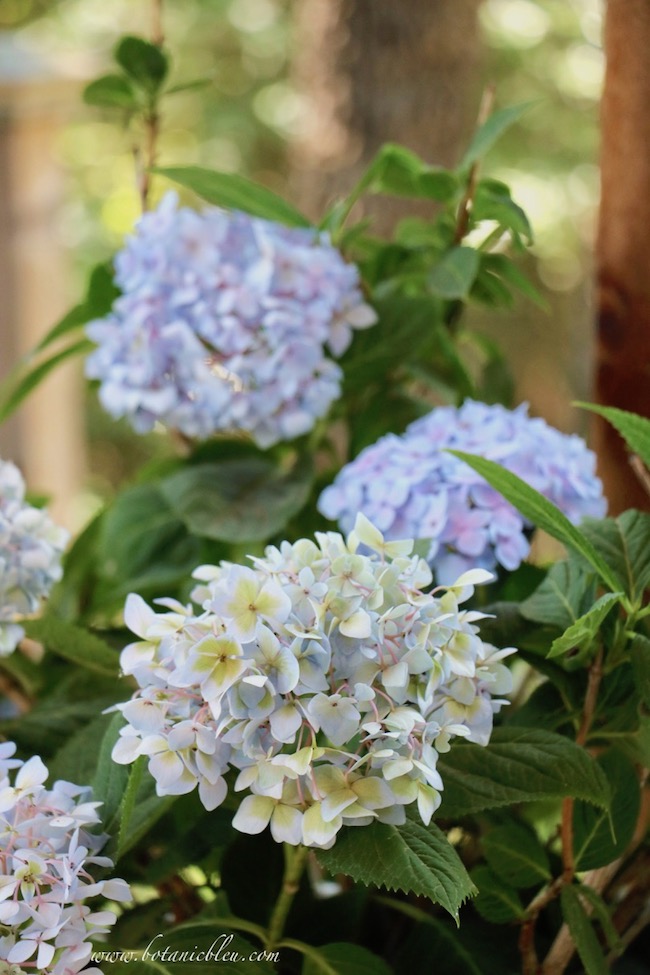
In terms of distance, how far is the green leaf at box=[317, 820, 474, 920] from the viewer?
1.10 ft

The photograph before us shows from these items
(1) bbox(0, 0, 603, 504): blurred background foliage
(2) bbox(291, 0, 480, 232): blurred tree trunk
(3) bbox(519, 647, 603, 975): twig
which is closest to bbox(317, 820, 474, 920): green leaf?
(3) bbox(519, 647, 603, 975): twig

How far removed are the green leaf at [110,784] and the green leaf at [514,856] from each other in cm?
16

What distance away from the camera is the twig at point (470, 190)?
2.01 feet

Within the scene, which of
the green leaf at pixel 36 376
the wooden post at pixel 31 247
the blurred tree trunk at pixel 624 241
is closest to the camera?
the blurred tree trunk at pixel 624 241

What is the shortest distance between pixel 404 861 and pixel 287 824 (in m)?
0.04

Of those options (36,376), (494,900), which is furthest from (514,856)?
(36,376)

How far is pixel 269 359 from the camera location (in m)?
0.61

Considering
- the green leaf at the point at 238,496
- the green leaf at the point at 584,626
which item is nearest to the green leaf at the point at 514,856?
the green leaf at the point at 584,626

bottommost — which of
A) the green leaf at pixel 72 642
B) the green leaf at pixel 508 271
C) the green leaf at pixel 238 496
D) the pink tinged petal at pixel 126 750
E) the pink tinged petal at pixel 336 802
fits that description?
the green leaf at pixel 238 496

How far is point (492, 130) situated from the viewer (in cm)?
59

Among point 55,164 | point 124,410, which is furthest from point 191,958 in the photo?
point 55,164

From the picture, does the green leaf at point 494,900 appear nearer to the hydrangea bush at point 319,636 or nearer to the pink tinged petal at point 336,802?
the hydrangea bush at point 319,636

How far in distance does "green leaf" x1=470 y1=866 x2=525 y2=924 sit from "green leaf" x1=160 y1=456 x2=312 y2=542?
0.23m

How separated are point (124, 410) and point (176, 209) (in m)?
0.12
